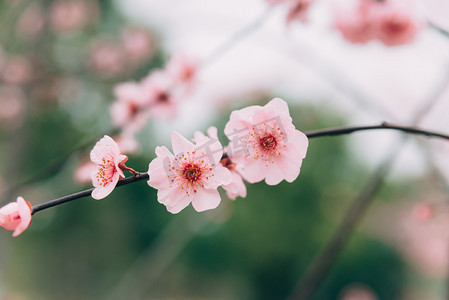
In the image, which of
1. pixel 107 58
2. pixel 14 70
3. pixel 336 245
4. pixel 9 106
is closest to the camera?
pixel 336 245

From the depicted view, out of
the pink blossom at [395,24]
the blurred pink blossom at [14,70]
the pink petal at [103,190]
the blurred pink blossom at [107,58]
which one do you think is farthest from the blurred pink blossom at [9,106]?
the pink petal at [103,190]

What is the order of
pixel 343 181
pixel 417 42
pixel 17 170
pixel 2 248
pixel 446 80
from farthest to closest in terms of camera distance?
pixel 343 181 < pixel 17 170 < pixel 2 248 < pixel 417 42 < pixel 446 80

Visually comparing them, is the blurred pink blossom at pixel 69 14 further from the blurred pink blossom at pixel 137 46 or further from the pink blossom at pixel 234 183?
the pink blossom at pixel 234 183

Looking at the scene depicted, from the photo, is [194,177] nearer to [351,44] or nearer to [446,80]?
[446,80]

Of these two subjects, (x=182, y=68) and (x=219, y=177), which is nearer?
(x=219, y=177)

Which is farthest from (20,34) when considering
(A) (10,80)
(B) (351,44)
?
(B) (351,44)

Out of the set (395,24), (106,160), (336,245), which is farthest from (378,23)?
(106,160)

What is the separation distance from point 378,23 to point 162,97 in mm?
1006

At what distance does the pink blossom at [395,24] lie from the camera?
1.49 metres

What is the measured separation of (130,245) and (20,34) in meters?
9.38

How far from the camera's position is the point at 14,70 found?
2852 mm

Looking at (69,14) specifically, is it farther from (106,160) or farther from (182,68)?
(106,160)

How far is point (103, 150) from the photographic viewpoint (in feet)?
2.11

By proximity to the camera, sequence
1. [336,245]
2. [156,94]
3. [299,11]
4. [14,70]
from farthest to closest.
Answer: [14,70] → [156,94] → [299,11] → [336,245]
